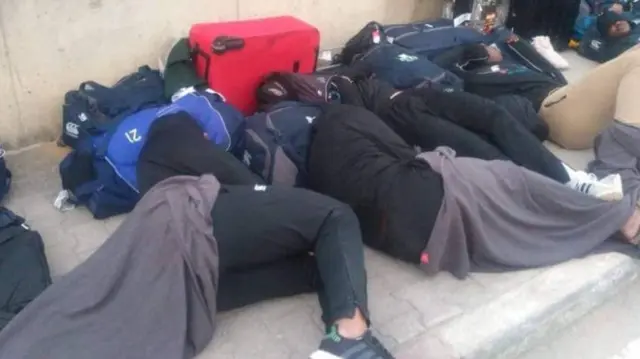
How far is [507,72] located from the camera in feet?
12.0

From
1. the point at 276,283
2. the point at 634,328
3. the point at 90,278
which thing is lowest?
the point at 634,328

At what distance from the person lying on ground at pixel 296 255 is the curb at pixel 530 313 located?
0.28 meters

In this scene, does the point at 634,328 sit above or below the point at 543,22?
below

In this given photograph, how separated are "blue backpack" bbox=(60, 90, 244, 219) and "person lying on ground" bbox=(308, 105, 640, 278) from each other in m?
0.43

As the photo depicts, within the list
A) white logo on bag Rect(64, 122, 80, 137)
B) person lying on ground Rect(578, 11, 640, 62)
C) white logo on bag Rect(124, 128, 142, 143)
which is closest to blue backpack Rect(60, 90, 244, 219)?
white logo on bag Rect(124, 128, 142, 143)

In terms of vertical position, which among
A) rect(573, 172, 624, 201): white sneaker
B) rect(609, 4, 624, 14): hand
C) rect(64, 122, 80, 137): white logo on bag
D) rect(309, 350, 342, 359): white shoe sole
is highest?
rect(609, 4, 624, 14): hand

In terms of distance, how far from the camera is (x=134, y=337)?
6.38 ft

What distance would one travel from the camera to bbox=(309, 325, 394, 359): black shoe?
1.89 meters

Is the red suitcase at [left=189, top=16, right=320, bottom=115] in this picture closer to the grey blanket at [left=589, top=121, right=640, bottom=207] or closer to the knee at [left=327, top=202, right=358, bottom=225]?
the knee at [left=327, top=202, right=358, bottom=225]

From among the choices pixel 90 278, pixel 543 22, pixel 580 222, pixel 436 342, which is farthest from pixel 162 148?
pixel 543 22

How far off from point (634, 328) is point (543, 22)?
268cm

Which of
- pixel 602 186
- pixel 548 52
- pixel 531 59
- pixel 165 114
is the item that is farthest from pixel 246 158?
pixel 548 52

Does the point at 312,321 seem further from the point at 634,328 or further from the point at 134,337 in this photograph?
the point at 634,328

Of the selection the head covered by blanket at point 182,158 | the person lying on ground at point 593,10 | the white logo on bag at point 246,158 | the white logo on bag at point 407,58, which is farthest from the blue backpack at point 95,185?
the person lying on ground at point 593,10
